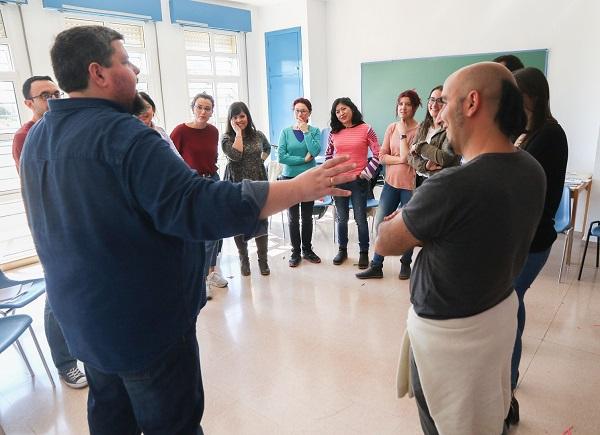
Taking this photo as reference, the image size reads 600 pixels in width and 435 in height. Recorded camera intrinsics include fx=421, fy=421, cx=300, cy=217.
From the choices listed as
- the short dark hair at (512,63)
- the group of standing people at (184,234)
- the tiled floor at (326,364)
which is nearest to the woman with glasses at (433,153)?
the short dark hair at (512,63)

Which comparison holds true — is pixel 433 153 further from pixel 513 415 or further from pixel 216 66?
pixel 216 66

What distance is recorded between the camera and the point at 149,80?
4965 mm

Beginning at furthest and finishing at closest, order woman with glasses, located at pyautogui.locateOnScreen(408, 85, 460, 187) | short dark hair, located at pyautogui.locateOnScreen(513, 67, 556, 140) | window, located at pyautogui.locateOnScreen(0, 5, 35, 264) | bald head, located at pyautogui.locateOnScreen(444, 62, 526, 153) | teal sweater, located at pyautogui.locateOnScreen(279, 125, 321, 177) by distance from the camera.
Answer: window, located at pyautogui.locateOnScreen(0, 5, 35, 264) → teal sweater, located at pyautogui.locateOnScreen(279, 125, 321, 177) → woman with glasses, located at pyautogui.locateOnScreen(408, 85, 460, 187) → short dark hair, located at pyautogui.locateOnScreen(513, 67, 556, 140) → bald head, located at pyautogui.locateOnScreen(444, 62, 526, 153)

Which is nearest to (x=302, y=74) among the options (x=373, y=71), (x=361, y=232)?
(x=373, y=71)

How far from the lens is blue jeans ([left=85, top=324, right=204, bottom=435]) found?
1139 millimetres

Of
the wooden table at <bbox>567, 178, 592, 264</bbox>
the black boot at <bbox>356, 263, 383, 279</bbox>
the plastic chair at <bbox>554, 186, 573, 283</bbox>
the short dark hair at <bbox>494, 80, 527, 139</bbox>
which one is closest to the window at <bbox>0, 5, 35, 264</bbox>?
the black boot at <bbox>356, 263, 383, 279</bbox>

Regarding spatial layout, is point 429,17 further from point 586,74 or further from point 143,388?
point 143,388

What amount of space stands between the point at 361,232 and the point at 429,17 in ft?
9.01

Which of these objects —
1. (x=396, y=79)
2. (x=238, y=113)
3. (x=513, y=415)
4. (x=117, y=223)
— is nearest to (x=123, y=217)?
(x=117, y=223)

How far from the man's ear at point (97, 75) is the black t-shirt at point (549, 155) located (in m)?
1.45

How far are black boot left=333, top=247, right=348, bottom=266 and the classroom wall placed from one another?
95.6 inches

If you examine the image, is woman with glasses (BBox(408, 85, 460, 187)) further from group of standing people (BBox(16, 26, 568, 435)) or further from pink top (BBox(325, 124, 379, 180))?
group of standing people (BBox(16, 26, 568, 435))

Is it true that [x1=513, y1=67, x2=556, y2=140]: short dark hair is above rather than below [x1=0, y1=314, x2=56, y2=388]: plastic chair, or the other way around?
above

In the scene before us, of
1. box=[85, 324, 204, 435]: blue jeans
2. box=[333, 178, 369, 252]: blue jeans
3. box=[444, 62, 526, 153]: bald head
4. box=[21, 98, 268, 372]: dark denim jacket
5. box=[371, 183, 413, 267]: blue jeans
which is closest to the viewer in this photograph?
box=[21, 98, 268, 372]: dark denim jacket
